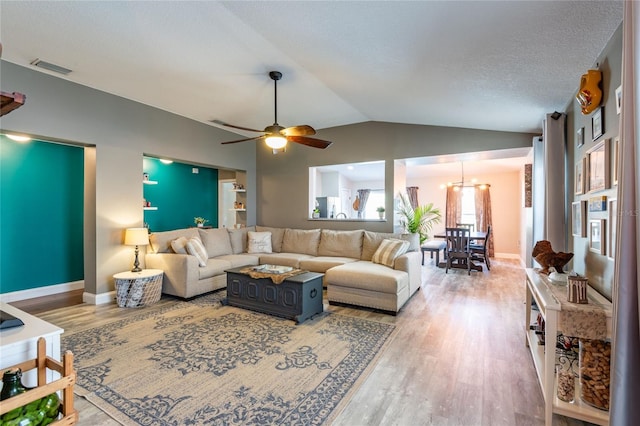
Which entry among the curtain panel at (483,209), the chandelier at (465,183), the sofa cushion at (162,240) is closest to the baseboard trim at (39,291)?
the sofa cushion at (162,240)

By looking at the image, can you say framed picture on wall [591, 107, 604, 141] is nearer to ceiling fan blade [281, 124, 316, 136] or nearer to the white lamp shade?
ceiling fan blade [281, 124, 316, 136]

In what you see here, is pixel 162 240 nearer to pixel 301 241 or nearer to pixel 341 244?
pixel 301 241

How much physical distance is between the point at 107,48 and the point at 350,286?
375 cm

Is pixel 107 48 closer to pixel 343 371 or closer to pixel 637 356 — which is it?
pixel 343 371

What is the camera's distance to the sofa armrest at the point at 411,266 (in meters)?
4.07

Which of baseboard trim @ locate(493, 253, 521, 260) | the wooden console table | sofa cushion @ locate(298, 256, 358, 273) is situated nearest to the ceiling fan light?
sofa cushion @ locate(298, 256, 358, 273)

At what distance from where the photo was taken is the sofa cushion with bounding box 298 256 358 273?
4675 millimetres

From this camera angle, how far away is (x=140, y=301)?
3.98 meters

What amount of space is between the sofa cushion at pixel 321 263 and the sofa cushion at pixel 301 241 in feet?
2.12

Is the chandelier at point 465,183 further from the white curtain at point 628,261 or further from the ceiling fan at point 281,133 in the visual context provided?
the white curtain at point 628,261

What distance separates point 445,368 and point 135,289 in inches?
146

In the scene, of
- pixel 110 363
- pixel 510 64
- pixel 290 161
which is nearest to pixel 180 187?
pixel 290 161

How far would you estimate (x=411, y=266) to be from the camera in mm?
4227

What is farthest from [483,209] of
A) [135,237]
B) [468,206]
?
[135,237]
